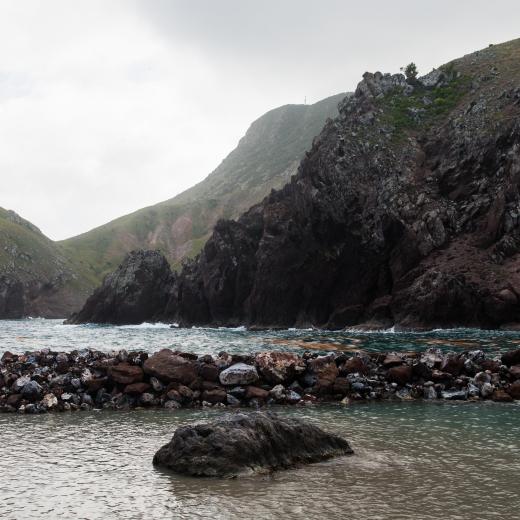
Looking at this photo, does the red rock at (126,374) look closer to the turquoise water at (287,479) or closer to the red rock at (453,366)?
the turquoise water at (287,479)

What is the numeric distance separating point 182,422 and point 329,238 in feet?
286

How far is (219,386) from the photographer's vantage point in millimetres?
23953

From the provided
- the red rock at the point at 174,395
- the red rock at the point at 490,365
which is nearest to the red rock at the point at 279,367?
the red rock at the point at 174,395

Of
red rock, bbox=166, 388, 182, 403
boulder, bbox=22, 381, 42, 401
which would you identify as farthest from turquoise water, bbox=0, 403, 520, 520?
red rock, bbox=166, 388, 182, 403

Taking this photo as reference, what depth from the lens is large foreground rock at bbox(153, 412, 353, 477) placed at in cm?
1262

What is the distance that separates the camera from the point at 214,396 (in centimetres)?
2295

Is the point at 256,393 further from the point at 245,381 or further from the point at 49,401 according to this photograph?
the point at 49,401

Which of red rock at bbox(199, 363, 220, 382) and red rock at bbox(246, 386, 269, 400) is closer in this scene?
red rock at bbox(246, 386, 269, 400)

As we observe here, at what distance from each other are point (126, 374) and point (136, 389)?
1193 mm

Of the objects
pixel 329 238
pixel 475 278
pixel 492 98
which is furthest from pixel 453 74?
pixel 475 278

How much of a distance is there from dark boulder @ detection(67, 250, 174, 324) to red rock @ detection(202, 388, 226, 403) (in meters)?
122

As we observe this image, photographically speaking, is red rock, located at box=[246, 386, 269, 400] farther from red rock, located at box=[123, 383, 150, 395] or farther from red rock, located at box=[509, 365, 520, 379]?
red rock, located at box=[509, 365, 520, 379]

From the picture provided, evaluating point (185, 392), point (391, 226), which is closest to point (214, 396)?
point (185, 392)

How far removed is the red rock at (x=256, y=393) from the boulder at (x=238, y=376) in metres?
0.65
